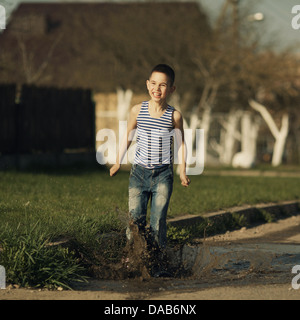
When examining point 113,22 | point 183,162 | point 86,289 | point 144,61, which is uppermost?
point 113,22

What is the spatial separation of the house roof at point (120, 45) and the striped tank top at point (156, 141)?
1436 centimetres

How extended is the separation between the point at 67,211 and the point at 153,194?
2214 millimetres

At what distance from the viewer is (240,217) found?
1026 cm

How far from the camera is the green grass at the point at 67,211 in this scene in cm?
605

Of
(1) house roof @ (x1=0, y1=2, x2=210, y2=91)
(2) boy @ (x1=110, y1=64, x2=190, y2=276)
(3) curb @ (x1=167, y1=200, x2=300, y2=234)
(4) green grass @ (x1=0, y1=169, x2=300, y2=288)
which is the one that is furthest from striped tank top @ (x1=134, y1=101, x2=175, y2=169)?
(1) house roof @ (x1=0, y1=2, x2=210, y2=91)

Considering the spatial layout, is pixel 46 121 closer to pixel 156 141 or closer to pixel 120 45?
pixel 120 45

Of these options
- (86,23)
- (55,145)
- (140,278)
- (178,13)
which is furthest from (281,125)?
(140,278)

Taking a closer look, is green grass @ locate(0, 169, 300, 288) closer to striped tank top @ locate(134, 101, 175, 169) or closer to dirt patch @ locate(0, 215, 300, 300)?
dirt patch @ locate(0, 215, 300, 300)

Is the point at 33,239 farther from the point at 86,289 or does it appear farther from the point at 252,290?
the point at 252,290

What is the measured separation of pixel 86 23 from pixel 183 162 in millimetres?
22331

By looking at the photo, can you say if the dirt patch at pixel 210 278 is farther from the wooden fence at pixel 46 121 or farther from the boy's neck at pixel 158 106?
the wooden fence at pixel 46 121

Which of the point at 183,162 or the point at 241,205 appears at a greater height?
the point at 183,162

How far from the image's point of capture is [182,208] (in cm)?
992

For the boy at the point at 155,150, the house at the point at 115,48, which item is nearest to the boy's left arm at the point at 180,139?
the boy at the point at 155,150
